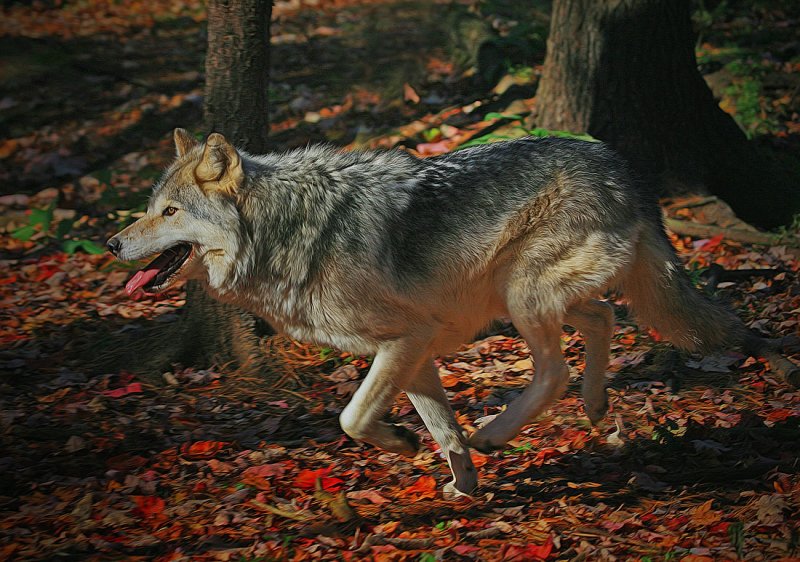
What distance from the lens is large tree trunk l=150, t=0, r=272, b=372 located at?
6.18 m

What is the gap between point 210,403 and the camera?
610 centimetres

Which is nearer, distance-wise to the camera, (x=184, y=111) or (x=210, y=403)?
(x=210, y=403)

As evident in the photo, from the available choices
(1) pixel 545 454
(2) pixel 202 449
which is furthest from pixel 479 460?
(2) pixel 202 449

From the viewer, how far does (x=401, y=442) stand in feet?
15.5

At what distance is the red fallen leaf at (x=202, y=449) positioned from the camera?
542cm

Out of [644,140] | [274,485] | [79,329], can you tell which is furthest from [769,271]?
[79,329]

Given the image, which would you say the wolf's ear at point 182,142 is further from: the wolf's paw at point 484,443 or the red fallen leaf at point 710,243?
the red fallen leaf at point 710,243

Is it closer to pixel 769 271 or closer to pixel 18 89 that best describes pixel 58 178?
pixel 18 89

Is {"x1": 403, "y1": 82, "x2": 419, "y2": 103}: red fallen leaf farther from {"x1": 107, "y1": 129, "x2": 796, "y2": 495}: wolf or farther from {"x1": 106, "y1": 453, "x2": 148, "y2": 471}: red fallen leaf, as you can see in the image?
{"x1": 106, "y1": 453, "x2": 148, "y2": 471}: red fallen leaf

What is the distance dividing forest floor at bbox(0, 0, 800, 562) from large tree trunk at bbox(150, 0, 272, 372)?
19cm

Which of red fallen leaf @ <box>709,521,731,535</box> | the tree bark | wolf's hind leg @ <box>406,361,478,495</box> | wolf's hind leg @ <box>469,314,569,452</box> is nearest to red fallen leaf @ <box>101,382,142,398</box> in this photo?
the tree bark

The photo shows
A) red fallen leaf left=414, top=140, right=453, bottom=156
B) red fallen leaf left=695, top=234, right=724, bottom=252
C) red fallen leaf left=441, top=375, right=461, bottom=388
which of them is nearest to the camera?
red fallen leaf left=441, top=375, right=461, bottom=388

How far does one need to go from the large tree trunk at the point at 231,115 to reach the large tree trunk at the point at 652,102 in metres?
3.28

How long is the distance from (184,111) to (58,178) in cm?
220
